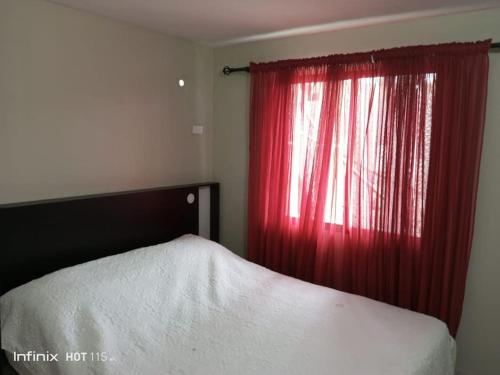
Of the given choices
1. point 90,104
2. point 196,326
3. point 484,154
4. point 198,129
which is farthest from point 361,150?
point 90,104

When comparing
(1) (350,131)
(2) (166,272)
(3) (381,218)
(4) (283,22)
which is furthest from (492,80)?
(2) (166,272)

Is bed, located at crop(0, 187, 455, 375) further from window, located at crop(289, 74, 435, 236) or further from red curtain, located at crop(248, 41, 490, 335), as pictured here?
window, located at crop(289, 74, 435, 236)

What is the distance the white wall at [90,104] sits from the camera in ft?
6.84

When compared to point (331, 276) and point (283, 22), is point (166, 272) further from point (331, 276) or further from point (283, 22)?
point (283, 22)

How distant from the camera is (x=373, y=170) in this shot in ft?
8.11

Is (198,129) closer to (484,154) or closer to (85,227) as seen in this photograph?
(85,227)

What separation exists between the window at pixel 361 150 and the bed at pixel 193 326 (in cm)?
59

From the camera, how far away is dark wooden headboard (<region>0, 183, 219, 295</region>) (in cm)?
198

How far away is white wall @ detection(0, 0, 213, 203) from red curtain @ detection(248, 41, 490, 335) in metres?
0.60

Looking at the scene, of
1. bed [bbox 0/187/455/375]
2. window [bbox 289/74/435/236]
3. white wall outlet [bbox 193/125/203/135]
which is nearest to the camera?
bed [bbox 0/187/455/375]

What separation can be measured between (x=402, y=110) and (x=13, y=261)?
2.36m

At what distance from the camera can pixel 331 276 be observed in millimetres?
2734

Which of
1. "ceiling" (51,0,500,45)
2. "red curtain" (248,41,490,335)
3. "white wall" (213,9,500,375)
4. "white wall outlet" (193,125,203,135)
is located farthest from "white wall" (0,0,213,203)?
"white wall" (213,9,500,375)

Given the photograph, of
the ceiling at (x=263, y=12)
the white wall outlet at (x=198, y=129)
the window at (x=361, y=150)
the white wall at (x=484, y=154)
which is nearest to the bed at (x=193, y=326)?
the white wall at (x=484, y=154)
